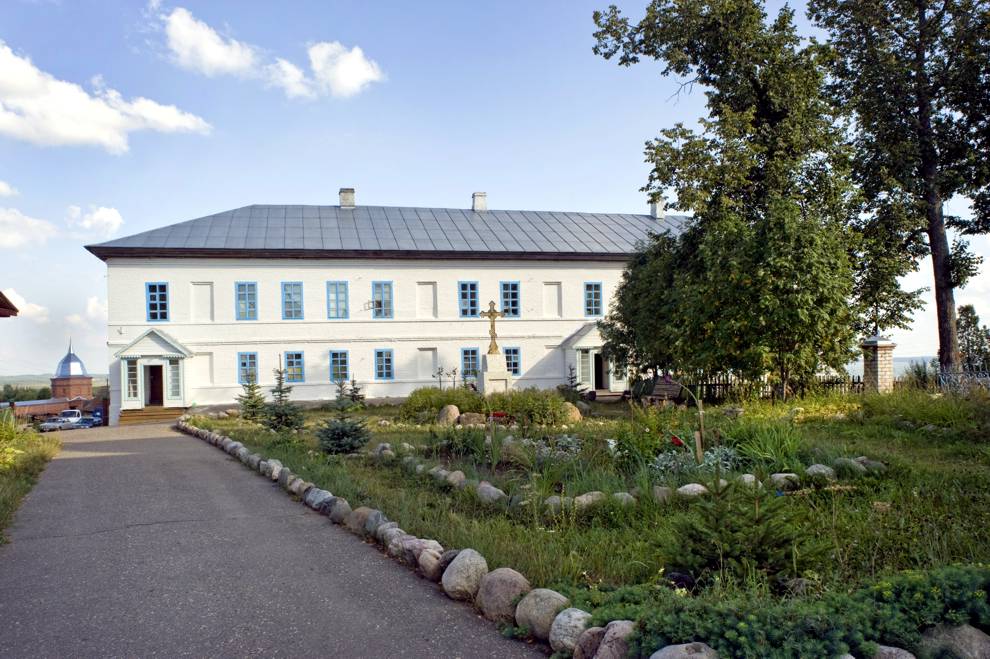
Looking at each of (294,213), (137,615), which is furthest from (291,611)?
(294,213)

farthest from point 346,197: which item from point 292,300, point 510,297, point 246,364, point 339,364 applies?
point 246,364

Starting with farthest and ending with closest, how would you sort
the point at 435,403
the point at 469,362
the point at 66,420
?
the point at 469,362
the point at 66,420
the point at 435,403

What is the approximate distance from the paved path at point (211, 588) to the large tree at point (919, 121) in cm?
2031

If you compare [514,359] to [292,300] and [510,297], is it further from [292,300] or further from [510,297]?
[292,300]

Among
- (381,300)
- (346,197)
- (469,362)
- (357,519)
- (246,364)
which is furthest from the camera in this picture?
(346,197)

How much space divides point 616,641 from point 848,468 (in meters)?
4.63

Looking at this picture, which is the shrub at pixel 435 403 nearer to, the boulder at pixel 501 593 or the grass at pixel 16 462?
the grass at pixel 16 462

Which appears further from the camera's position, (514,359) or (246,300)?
(514,359)

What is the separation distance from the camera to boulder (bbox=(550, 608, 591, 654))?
367cm

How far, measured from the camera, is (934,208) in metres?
21.1

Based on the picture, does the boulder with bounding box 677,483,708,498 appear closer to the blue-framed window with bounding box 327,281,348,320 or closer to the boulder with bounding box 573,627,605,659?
the boulder with bounding box 573,627,605,659

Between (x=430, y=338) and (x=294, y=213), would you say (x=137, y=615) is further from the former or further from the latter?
(x=294, y=213)

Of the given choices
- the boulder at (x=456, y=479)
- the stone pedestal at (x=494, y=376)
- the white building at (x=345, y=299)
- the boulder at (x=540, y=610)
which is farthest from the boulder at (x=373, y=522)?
the white building at (x=345, y=299)

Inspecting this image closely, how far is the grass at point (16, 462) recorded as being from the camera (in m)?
7.96
